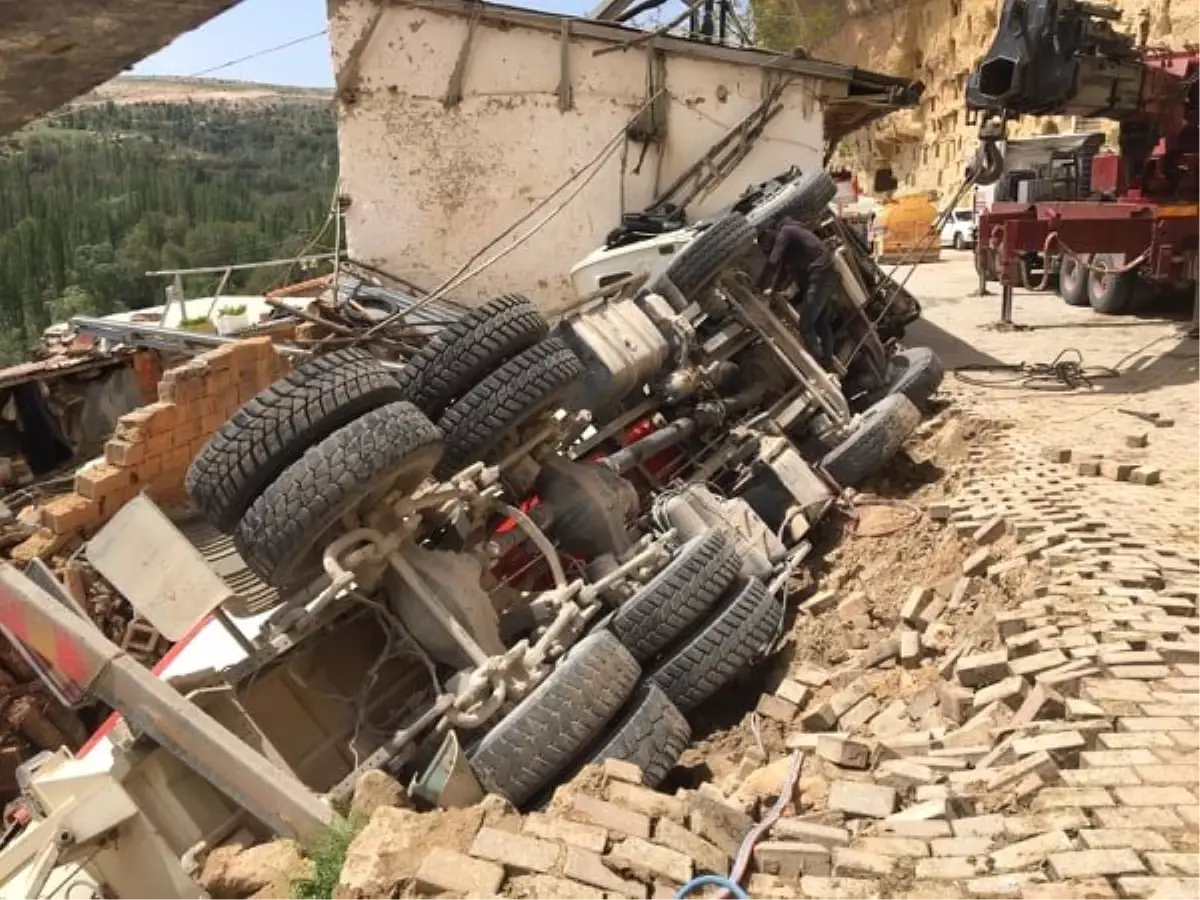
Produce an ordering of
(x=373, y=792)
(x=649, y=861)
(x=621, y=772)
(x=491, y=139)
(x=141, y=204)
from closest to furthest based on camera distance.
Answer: (x=649, y=861) < (x=621, y=772) < (x=373, y=792) < (x=491, y=139) < (x=141, y=204)

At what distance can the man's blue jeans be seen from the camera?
7250 millimetres

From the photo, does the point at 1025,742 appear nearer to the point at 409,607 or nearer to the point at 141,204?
the point at 409,607

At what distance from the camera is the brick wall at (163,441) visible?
5422 millimetres

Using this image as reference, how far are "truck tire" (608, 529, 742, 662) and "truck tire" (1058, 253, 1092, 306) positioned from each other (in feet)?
34.9

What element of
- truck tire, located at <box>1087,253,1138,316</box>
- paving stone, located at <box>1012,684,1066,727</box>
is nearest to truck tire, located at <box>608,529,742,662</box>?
paving stone, located at <box>1012,684,1066,727</box>

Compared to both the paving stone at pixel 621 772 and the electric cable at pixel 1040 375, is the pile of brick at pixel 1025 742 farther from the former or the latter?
the electric cable at pixel 1040 375

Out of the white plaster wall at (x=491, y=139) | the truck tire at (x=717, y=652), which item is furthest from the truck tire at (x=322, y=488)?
the white plaster wall at (x=491, y=139)

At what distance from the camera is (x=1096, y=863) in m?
2.55

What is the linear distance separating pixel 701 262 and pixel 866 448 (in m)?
1.60

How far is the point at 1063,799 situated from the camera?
2.84 meters

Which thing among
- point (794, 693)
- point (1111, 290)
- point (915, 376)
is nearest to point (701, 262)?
point (915, 376)

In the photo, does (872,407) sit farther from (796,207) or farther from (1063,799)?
(1063,799)

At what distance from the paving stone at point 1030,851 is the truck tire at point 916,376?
481 cm

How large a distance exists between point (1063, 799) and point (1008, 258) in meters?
9.37
